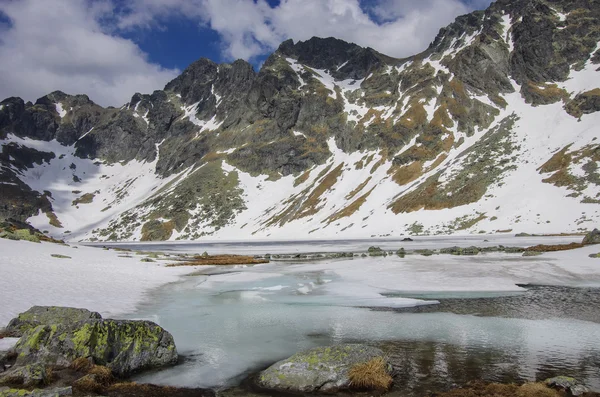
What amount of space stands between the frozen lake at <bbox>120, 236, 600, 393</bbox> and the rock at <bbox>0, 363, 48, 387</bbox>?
9.19 feet

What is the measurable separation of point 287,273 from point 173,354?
25558 millimetres

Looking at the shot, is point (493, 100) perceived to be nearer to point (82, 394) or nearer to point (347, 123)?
point (347, 123)

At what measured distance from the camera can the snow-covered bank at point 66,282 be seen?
1914 cm

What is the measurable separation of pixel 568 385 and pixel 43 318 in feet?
53.3

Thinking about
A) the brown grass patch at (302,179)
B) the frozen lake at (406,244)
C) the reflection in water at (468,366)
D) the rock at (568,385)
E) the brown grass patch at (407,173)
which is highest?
the brown grass patch at (302,179)

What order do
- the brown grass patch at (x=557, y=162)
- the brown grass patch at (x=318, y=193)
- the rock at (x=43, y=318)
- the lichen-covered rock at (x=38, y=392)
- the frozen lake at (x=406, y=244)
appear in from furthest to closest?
the brown grass patch at (x=318, y=193) → the brown grass patch at (x=557, y=162) → the frozen lake at (x=406, y=244) → the rock at (x=43, y=318) → the lichen-covered rock at (x=38, y=392)

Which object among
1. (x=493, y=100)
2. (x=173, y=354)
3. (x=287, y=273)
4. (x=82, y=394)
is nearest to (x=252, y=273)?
(x=287, y=273)

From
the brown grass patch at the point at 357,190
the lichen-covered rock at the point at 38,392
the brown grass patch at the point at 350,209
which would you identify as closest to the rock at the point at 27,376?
the lichen-covered rock at the point at 38,392

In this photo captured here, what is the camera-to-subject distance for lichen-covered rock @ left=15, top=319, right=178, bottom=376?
11555mm

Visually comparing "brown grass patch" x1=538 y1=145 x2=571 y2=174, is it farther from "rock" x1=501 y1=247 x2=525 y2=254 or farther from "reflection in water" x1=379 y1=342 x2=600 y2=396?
"reflection in water" x1=379 y1=342 x2=600 y2=396

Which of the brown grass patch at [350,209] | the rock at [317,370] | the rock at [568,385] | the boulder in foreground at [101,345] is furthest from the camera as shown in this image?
the brown grass patch at [350,209]

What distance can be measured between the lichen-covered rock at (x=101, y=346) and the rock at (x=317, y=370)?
3647mm

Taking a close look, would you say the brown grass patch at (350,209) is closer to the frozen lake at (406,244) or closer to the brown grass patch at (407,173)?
the brown grass patch at (407,173)

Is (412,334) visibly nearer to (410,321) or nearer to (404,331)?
(404,331)
